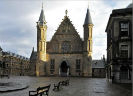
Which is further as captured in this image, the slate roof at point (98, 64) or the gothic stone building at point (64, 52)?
the slate roof at point (98, 64)

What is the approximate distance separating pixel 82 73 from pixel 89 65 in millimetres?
3318

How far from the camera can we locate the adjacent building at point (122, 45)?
105 feet

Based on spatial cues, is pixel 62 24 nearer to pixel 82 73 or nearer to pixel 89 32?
pixel 89 32

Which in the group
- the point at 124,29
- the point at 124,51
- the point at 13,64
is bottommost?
the point at 13,64

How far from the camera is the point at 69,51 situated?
62625mm

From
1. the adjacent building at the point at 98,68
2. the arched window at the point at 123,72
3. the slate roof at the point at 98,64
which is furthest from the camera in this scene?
the slate roof at the point at 98,64

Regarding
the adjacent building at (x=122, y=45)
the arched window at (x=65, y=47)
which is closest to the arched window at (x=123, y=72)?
the adjacent building at (x=122, y=45)

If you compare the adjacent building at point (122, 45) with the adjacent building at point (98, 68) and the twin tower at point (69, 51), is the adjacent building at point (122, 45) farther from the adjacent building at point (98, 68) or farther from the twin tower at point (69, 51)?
the adjacent building at point (98, 68)

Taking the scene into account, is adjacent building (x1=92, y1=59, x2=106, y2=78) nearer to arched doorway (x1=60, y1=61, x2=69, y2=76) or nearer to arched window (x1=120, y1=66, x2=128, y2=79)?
arched doorway (x1=60, y1=61, x2=69, y2=76)

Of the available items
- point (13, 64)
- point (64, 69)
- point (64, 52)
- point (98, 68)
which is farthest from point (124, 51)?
point (13, 64)

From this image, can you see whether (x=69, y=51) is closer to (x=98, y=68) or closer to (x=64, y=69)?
(x=64, y=69)

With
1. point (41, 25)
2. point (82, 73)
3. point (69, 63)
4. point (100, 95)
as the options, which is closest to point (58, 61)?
point (69, 63)

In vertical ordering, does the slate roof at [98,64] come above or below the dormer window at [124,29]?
below

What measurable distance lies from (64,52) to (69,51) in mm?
1601
